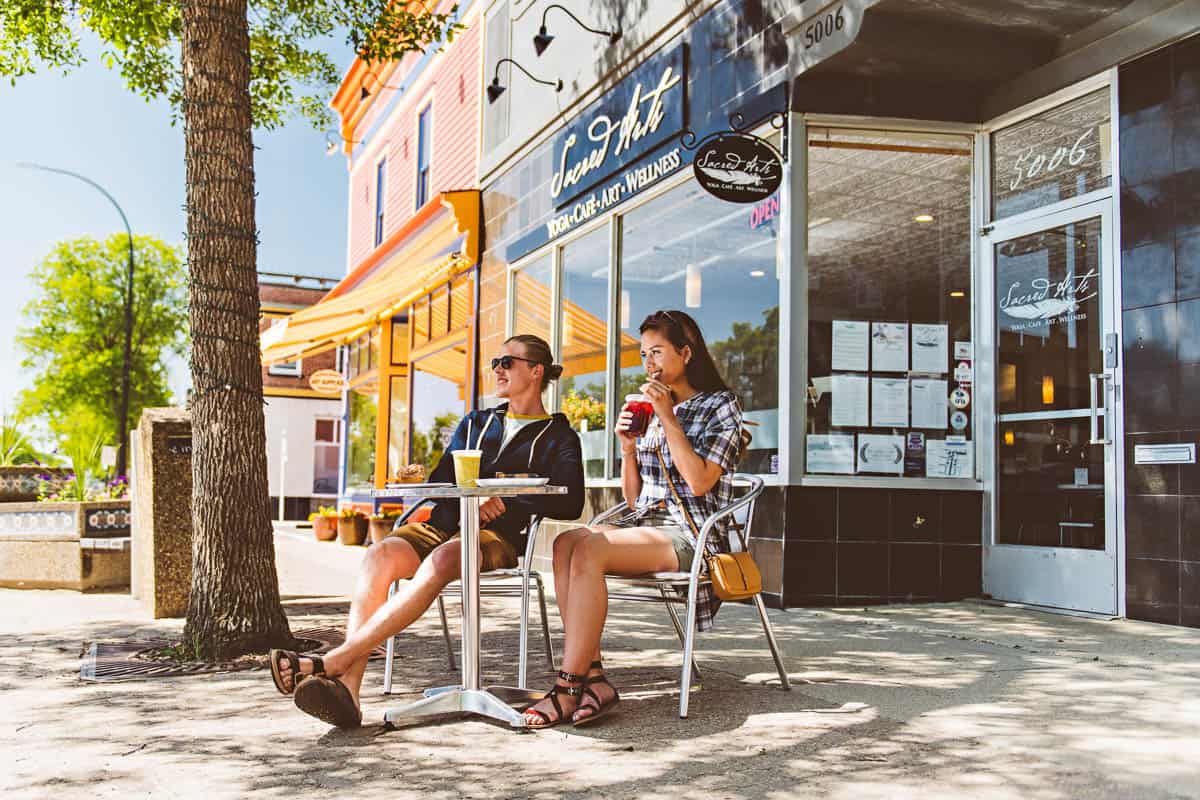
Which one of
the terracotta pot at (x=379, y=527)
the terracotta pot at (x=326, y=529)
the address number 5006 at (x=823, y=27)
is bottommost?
the terracotta pot at (x=326, y=529)

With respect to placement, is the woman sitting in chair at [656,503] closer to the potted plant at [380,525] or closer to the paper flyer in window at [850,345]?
the paper flyer in window at [850,345]

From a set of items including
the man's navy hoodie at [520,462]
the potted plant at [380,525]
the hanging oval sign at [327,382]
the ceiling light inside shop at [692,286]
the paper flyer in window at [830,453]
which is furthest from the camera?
the hanging oval sign at [327,382]

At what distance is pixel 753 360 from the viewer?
24.5ft

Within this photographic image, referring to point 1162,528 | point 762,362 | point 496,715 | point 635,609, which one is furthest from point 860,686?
point 762,362

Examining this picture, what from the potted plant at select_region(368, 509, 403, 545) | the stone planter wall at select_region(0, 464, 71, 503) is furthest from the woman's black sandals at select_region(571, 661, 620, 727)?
the potted plant at select_region(368, 509, 403, 545)

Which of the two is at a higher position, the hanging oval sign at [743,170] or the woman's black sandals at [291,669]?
the hanging oval sign at [743,170]

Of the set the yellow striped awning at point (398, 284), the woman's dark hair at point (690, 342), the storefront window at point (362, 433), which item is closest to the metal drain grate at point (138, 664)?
the woman's dark hair at point (690, 342)

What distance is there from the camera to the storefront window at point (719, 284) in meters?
7.23

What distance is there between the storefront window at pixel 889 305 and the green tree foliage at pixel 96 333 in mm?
33288

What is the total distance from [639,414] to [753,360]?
350cm

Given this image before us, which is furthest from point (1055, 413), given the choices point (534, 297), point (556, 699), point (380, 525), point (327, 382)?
point (327, 382)

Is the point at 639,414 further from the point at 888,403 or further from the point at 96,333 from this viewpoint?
the point at 96,333

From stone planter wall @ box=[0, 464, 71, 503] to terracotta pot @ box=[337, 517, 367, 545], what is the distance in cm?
466

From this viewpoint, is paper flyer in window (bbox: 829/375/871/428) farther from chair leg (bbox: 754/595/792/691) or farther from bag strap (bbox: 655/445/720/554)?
bag strap (bbox: 655/445/720/554)
